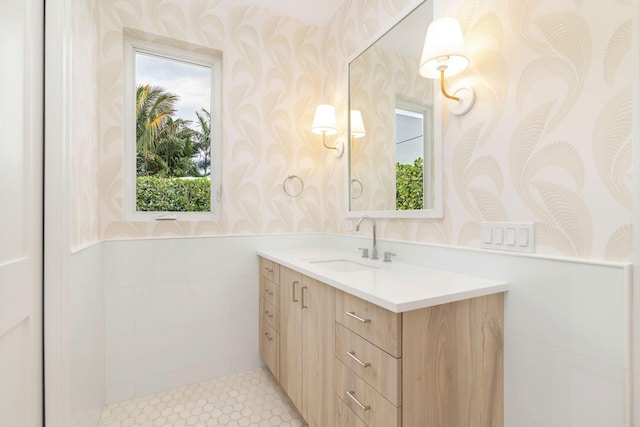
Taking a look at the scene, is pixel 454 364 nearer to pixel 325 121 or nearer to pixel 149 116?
pixel 325 121

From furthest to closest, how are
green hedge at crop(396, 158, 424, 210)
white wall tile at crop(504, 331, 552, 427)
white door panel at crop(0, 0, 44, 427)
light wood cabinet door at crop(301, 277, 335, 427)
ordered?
green hedge at crop(396, 158, 424, 210) → light wood cabinet door at crop(301, 277, 335, 427) → white wall tile at crop(504, 331, 552, 427) → white door panel at crop(0, 0, 44, 427)

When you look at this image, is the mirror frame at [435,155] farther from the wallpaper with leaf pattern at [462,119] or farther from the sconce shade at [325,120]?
the sconce shade at [325,120]

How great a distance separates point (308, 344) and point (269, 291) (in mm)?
629

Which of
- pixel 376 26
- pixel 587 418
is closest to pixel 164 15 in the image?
pixel 376 26

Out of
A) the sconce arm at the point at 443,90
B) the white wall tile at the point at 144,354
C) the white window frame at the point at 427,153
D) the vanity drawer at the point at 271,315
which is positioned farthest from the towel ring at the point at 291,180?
the sconce arm at the point at 443,90

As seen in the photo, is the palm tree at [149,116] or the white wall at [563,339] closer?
the white wall at [563,339]

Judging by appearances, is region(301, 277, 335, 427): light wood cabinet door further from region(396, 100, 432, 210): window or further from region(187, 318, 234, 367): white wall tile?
region(187, 318, 234, 367): white wall tile

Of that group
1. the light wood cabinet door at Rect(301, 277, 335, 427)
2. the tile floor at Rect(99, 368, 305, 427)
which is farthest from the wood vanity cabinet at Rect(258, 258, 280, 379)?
the light wood cabinet door at Rect(301, 277, 335, 427)

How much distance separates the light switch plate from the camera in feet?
3.66

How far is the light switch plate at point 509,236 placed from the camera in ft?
3.66

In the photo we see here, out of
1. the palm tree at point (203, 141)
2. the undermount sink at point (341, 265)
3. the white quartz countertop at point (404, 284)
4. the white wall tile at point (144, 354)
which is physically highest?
the palm tree at point (203, 141)

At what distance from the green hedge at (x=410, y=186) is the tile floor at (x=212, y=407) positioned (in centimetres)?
134

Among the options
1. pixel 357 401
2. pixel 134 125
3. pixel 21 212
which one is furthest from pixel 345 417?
pixel 134 125

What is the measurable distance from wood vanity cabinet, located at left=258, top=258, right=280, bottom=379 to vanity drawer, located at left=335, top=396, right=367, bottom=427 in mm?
717
